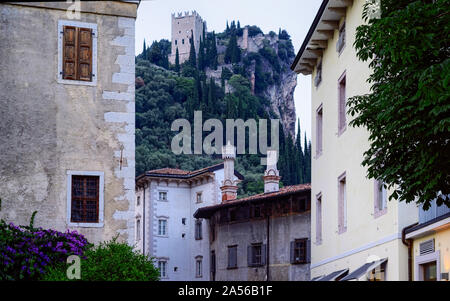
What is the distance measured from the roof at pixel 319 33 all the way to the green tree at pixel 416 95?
1174 centimetres

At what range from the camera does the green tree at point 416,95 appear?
13125 mm

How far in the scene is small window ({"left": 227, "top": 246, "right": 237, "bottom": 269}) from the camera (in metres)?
57.3

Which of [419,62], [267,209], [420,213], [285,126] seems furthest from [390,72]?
[285,126]

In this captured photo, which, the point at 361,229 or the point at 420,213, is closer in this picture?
the point at 420,213

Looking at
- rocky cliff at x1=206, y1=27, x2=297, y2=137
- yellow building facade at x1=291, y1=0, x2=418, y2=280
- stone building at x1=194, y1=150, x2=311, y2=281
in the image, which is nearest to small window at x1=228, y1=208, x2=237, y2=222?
stone building at x1=194, y1=150, x2=311, y2=281

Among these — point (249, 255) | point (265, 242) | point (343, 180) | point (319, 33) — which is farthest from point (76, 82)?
point (249, 255)

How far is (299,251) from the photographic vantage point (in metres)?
52.0

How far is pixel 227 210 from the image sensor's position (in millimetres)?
58250

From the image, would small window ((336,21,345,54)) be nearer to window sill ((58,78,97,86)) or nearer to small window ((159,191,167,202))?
window sill ((58,78,97,86))

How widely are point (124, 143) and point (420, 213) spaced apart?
765cm

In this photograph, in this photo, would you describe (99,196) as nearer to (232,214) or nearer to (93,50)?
(93,50)

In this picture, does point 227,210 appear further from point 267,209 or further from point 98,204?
point 98,204

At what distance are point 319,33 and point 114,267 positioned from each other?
1371 centimetres

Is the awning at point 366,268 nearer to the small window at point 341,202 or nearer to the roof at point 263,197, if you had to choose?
the small window at point 341,202
